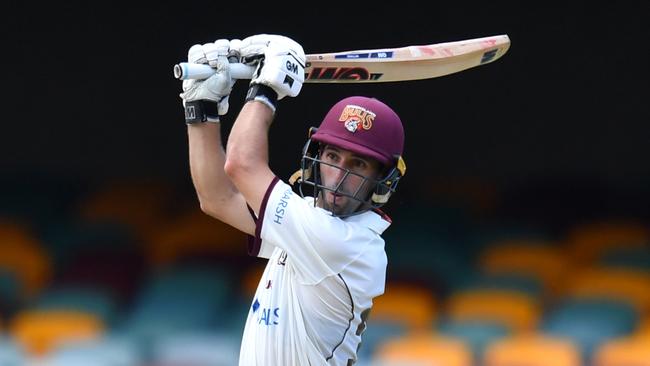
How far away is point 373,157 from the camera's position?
2.36m

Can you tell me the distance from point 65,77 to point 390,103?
4.68 ft

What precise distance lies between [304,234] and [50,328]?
265 cm

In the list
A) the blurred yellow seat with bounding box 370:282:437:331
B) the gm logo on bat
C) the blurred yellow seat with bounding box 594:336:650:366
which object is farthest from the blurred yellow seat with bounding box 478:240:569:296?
the gm logo on bat

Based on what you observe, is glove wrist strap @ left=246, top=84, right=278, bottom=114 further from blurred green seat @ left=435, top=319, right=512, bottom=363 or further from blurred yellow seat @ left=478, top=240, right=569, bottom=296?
blurred yellow seat @ left=478, top=240, right=569, bottom=296

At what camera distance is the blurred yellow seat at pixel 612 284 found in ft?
14.9

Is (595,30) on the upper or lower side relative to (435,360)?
upper

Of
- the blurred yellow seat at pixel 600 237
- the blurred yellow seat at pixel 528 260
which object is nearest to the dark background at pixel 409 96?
the blurred yellow seat at pixel 600 237

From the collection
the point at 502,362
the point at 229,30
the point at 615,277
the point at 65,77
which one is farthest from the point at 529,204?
the point at 65,77

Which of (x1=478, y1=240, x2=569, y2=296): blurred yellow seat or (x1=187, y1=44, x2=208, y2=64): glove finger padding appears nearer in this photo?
(x1=187, y1=44, x2=208, y2=64): glove finger padding

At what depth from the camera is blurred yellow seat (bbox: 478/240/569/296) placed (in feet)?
15.4

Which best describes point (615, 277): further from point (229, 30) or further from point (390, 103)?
point (229, 30)

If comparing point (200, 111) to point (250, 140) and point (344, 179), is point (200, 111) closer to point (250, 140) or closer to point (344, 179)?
point (250, 140)

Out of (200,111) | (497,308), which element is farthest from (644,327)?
(200,111)

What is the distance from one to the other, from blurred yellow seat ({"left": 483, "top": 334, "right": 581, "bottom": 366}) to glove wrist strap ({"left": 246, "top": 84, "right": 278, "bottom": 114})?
2.13m
